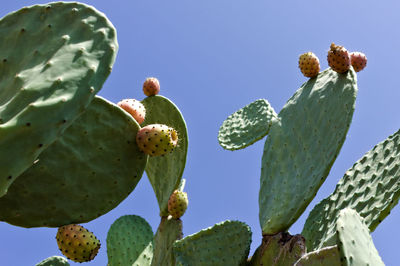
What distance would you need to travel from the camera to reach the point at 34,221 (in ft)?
6.27

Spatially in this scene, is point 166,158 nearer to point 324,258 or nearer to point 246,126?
point 246,126

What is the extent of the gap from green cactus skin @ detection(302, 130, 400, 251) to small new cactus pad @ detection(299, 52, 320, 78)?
2.09 ft

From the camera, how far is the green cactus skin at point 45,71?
4.47ft

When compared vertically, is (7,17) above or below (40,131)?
above

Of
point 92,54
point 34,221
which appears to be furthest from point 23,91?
point 34,221

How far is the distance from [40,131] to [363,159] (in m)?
2.02

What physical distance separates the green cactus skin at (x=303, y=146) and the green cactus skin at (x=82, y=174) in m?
0.92

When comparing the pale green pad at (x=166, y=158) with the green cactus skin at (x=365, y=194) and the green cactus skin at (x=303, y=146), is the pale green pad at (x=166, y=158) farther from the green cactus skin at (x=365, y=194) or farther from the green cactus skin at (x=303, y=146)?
the green cactus skin at (x=365, y=194)

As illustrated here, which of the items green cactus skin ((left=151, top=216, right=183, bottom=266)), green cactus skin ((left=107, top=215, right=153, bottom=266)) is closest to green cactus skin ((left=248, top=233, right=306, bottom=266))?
green cactus skin ((left=151, top=216, right=183, bottom=266))

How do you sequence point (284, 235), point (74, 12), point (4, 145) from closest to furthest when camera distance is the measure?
point (4, 145) < point (74, 12) < point (284, 235)

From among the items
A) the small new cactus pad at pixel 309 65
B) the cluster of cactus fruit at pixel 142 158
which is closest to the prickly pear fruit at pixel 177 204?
the cluster of cactus fruit at pixel 142 158

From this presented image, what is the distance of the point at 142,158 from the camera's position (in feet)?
6.55

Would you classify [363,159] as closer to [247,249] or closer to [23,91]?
[247,249]

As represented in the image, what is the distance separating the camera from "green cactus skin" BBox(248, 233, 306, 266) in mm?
2379
